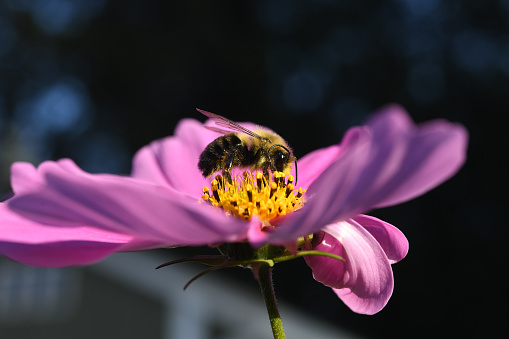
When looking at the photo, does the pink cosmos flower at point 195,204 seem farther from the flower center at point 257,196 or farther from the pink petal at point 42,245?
the flower center at point 257,196

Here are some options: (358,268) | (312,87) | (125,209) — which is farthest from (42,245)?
(312,87)

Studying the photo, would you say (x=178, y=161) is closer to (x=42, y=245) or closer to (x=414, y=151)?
(x=42, y=245)

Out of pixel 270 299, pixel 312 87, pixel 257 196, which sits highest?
pixel 312 87

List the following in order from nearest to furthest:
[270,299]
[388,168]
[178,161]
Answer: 1. [388,168]
2. [270,299]
3. [178,161]

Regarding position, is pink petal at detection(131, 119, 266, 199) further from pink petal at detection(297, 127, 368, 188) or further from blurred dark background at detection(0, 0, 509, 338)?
blurred dark background at detection(0, 0, 509, 338)

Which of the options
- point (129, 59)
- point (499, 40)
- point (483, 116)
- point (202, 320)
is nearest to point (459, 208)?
point (483, 116)

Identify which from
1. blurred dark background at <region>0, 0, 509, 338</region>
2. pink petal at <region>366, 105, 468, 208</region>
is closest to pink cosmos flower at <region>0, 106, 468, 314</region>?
pink petal at <region>366, 105, 468, 208</region>
